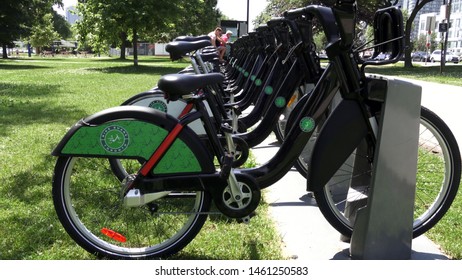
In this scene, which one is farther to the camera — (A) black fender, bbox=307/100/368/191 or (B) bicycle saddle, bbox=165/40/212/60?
(B) bicycle saddle, bbox=165/40/212/60

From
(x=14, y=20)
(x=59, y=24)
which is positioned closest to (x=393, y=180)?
(x=14, y=20)

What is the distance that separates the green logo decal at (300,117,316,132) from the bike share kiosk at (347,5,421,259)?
40cm

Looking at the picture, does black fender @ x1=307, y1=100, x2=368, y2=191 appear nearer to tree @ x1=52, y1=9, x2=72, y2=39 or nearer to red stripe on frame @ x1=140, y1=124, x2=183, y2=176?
red stripe on frame @ x1=140, y1=124, x2=183, y2=176

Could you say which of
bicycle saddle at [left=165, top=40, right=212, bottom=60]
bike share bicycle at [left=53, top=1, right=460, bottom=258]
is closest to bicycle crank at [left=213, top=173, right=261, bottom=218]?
bike share bicycle at [left=53, top=1, right=460, bottom=258]

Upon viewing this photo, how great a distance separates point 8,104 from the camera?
9352mm

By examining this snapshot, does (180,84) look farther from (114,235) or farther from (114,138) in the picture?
(114,235)

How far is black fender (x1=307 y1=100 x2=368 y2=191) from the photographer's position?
8.88 feet

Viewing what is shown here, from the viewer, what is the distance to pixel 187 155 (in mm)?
2615

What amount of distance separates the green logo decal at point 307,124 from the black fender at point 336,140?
17 cm

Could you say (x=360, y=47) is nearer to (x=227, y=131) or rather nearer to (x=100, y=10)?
(x=227, y=131)

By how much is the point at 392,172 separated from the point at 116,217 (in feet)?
5.71

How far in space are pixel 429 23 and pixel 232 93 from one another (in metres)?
16.4

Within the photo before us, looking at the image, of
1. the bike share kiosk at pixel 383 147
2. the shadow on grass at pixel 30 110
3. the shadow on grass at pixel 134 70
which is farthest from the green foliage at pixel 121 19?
the bike share kiosk at pixel 383 147

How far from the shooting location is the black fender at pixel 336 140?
8.88ft
